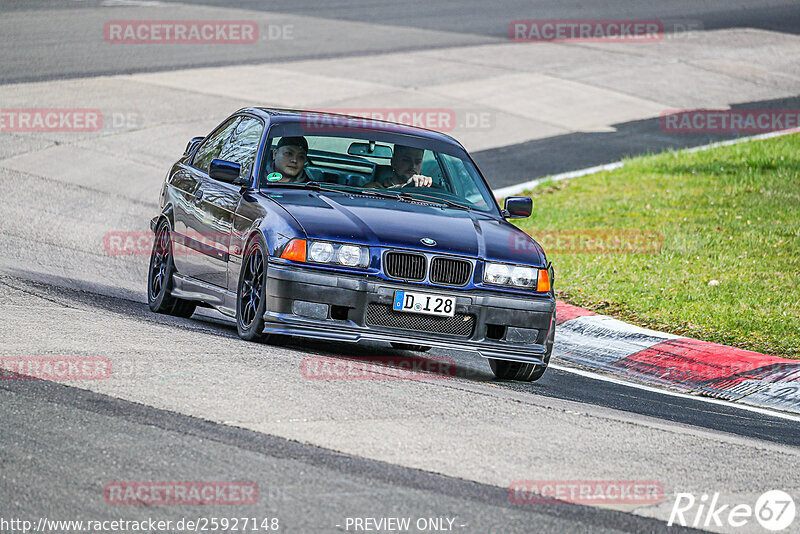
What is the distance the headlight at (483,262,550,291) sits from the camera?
25.8 ft

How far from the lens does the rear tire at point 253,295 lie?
7820mm

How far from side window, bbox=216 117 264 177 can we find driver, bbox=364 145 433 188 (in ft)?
3.26

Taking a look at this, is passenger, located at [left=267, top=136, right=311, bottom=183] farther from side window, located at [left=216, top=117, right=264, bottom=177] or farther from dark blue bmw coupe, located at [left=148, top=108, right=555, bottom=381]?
side window, located at [left=216, top=117, right=264, bottom=177]

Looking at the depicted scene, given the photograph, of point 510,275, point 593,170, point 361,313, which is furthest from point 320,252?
point 593,170

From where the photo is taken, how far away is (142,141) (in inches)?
728

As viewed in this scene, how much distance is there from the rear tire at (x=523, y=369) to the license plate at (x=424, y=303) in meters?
0.81

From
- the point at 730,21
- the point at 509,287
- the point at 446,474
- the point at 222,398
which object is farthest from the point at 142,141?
the point at 730,21

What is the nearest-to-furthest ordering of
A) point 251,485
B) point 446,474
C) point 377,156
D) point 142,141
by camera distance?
point 251,485 < point 446,474 < point 377,156 < point 142,141

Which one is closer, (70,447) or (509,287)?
(70,447)

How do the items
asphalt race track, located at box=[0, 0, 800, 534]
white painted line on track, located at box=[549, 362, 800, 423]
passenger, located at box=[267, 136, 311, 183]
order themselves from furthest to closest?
passenger, located at box=[267, 136, 311, 183], white painted line on track, located at box=[549, 362, 800, 423], asphalt race track, located at box=[0, 0, 800, 534]

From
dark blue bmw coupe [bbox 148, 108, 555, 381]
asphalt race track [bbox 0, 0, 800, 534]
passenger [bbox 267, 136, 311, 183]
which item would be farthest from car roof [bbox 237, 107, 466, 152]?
asphalt race track [bbox 0, 0, 800, 534]

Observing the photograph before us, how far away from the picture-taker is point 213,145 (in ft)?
32.8

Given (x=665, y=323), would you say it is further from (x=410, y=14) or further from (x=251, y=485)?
(x=410, y=14)

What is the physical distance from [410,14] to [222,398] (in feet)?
88.3
